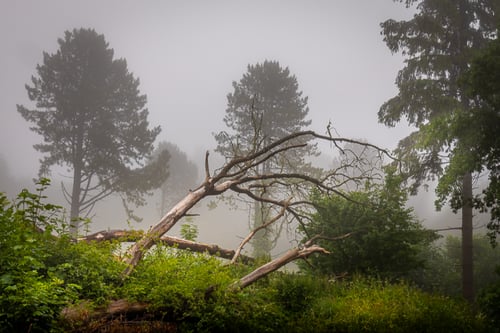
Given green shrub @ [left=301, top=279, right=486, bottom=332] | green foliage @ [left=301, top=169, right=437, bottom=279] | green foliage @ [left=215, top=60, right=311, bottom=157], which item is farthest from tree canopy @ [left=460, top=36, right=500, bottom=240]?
green foliage @ [left=215, top=60, right=311, bottom=157]

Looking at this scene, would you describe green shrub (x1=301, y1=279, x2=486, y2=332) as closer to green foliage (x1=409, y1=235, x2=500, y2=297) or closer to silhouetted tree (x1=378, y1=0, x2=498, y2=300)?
green foliage (x1=409, y1=235, x2=500, y2=297)

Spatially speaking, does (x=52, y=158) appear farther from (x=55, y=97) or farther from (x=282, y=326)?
(x=282, y=326)

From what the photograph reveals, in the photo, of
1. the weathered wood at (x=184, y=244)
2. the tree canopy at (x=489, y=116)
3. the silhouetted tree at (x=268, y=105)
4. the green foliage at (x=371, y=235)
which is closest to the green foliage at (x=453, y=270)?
the green foliage at (x=371, y=235)

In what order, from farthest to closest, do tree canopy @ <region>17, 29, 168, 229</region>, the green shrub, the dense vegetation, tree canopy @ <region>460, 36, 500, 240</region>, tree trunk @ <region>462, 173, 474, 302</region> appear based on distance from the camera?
tree canopy @ <region>17, 29, 168, 229</region>, tree trunk @ <region>462, 173, 474, 302</region>, tree canopy @ <region>460, 36, 500, 240</region>, the green shrub, the dense vegetation

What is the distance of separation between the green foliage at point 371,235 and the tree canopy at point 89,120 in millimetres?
12195

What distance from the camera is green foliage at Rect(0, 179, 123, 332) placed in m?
4.07

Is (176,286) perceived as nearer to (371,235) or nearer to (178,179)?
(371,235)

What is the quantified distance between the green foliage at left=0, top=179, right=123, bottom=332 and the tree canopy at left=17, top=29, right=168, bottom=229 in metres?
12.5

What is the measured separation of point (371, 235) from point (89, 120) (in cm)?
1657

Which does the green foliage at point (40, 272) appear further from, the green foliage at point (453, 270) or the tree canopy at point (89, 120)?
the tree canopy at point (89, 120)

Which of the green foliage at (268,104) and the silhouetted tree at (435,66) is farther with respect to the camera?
the green foliage at (268,104)

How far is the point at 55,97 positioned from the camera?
723 inches

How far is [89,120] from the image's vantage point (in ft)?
61.6

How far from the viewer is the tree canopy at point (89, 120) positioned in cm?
1811
